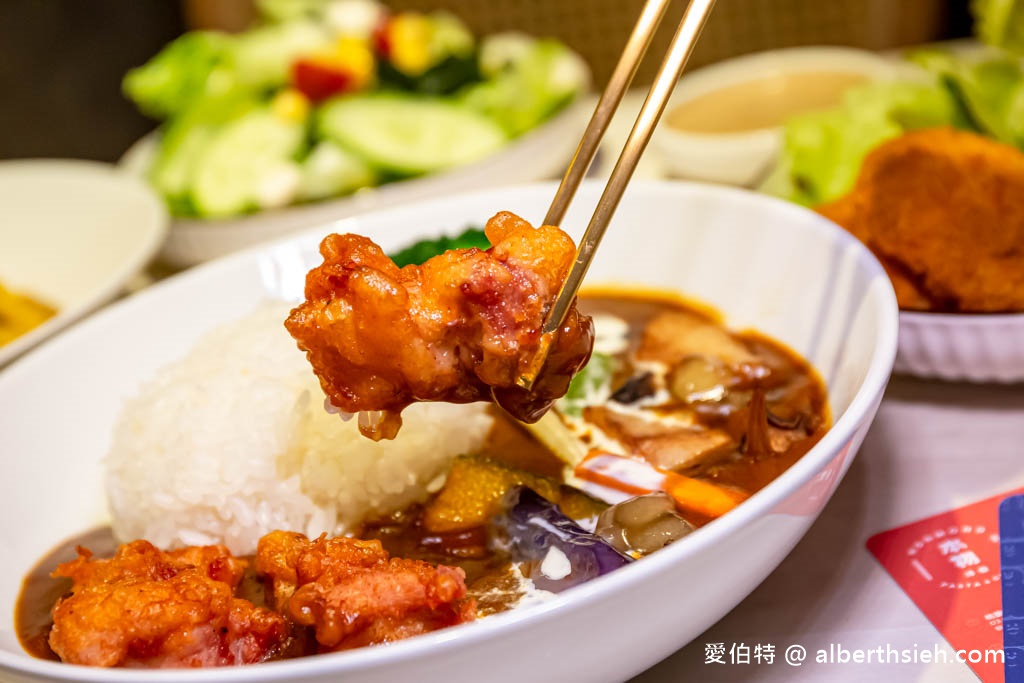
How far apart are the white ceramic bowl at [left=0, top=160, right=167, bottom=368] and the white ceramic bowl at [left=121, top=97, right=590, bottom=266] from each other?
190mm

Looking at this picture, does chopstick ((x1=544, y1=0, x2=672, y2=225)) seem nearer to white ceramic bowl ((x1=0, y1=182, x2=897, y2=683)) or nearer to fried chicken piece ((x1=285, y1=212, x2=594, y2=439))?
fried chicken piece ((x1=285, y1=212, x2=594, y2=439))

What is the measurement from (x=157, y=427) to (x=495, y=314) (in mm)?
921

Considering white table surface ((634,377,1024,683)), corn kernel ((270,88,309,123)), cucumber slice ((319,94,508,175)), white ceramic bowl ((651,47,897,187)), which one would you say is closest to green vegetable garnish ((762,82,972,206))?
white ceramic bowl ((651,47,897,187))

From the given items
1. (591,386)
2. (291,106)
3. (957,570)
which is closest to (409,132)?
(291,106)

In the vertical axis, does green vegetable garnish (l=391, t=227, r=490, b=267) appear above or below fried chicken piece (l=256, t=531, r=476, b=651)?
above

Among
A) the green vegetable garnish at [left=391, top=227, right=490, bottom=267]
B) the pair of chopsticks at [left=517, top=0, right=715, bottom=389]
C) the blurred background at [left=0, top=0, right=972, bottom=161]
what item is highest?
the pair of chopsticks at [left=517, top=0, right=715, bottom=389]

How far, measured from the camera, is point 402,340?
1.35 m

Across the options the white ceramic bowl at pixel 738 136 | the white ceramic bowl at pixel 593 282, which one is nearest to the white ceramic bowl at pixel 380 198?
the white ceramic bowl at pixel 738 136

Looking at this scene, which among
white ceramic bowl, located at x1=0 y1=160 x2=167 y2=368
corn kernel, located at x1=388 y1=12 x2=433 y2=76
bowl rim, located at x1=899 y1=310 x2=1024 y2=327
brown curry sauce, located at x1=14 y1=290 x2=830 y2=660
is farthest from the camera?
corn kernel, located at x1=388 y1=12 x2=433 y2=76

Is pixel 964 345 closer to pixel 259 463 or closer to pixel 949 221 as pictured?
pixel 949 221

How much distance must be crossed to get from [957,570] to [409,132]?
2712 mm

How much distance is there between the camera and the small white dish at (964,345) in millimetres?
1742

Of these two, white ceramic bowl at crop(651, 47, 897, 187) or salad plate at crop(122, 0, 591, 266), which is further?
salad plate at crop(122, 0, 591, 266)

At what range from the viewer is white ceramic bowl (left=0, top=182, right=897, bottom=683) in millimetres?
1120
